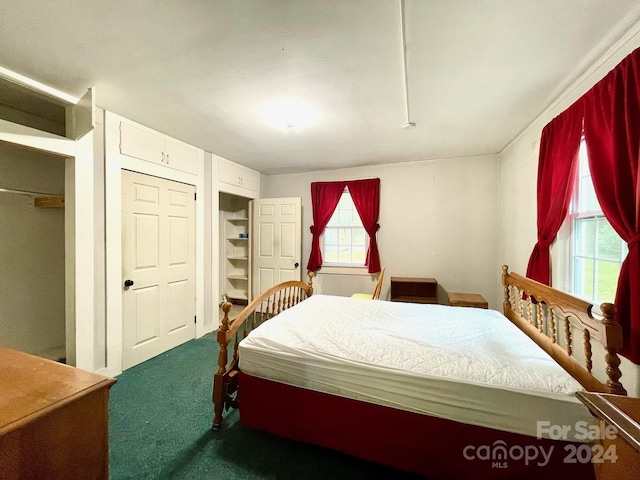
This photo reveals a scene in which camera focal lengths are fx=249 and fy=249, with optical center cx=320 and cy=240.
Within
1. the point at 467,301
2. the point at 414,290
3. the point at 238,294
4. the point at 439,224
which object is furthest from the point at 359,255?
the point at 238,294

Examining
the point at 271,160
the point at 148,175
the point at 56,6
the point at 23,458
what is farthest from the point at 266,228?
the point at 23,458

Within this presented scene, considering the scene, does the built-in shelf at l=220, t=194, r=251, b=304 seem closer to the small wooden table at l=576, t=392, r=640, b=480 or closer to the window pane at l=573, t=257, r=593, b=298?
the window pane at l=573, t=257, r=593, b=298

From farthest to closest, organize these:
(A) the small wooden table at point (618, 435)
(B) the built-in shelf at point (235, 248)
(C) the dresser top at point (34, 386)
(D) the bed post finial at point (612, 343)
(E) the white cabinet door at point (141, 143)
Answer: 1. (B) the built-in shelf at point (235, 248)
2. (E) the white cabinet door at point (141, 143)
3. (D) the bed post finial at point (612, 343)
4. (C) the dresser top at point (34, 386)
5. (A) the small wooden table at point (618, 435)

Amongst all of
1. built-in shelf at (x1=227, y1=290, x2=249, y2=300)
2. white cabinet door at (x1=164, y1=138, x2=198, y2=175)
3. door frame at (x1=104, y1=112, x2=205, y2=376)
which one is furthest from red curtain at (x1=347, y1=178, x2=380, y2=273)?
door frame at (x1=104, y1=112, x2=205, y2=376)

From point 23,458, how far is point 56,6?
6.12 feet

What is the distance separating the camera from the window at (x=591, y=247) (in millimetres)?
1642

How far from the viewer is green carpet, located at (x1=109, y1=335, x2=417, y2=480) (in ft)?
4.51

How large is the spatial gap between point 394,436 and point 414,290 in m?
2.63

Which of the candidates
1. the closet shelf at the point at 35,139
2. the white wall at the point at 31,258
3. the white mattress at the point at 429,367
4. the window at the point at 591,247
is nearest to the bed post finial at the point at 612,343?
the white mattress at the point at 429,367

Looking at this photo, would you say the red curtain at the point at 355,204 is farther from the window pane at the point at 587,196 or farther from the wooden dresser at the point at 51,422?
the wooden dresser at the point at 51,422

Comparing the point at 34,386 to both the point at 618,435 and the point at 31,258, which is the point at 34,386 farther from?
the point at 31,258

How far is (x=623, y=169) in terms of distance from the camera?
1.37 m

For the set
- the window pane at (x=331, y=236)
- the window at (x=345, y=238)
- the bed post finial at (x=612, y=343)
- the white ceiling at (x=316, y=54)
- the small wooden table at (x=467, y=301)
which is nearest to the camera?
the bed post finial at (x=612, y=343)

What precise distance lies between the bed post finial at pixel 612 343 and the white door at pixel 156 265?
11.1 feet
